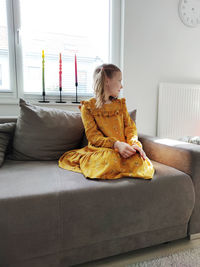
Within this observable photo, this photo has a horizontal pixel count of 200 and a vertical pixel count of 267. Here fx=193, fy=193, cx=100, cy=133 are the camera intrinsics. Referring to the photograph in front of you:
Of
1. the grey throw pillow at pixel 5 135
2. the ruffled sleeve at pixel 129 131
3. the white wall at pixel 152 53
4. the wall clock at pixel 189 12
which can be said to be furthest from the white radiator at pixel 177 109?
the grey throw pillow at pixel 5 135

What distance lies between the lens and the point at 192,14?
219 centimetres

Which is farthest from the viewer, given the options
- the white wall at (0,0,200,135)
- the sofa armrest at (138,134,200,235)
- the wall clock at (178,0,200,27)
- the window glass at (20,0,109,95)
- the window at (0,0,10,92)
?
the wall clock at (178,0,200,27)

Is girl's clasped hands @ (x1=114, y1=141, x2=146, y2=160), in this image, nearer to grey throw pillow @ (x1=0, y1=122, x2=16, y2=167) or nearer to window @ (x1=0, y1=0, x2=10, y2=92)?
grey throw pillow @ (x1=0, y1=122, x2=16, y2=167)

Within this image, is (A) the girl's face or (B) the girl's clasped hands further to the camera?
(A) the girl's face

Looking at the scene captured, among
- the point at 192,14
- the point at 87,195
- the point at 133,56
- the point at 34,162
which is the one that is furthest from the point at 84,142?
the point at 192,14

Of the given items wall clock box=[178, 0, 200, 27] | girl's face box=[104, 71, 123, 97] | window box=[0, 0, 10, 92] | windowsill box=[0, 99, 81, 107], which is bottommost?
windowsill box=[0, 99, 81, 107]

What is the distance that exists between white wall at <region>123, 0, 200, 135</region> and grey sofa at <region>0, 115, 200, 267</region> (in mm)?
1115

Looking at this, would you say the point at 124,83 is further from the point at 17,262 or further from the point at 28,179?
the point at 17,262

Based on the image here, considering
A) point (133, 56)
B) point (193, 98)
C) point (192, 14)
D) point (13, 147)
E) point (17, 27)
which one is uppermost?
point (192, 14)

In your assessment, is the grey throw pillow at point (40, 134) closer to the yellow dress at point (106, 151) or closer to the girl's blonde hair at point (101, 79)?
the yellow dress at point (106, 151)

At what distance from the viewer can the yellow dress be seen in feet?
3.15

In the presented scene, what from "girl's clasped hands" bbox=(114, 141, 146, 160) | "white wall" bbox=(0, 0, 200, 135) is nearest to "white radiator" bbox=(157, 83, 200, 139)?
"white wall" bbox=(0, 0, 200, 135)

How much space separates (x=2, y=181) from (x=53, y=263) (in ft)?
1.34

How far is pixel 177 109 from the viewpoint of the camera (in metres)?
2.21
